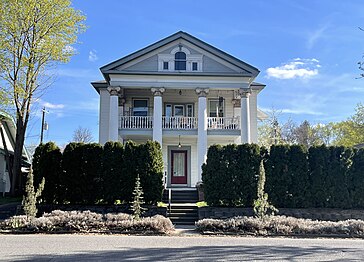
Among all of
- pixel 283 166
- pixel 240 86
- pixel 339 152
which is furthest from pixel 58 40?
pixel 339 152

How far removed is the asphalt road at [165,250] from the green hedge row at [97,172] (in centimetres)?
503

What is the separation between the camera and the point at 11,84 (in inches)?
767

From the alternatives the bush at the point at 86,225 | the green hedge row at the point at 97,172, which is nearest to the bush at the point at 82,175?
the green hedge row at the point at 97,172

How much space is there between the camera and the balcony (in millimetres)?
23281

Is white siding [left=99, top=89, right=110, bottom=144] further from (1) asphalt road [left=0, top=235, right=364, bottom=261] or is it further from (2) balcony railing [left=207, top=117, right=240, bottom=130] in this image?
(1) asphalt road [left=0, top=235, right=364, bottom=261]

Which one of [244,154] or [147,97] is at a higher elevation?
[147,97]

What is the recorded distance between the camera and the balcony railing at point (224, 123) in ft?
77.3

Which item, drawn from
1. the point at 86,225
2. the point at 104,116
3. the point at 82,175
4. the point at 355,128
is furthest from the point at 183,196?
the point at 355,128

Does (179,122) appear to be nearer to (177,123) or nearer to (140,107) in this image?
(177,123)

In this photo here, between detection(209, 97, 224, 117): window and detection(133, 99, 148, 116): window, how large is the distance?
4.14 m

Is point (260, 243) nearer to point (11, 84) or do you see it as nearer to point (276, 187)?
point (276, 187)

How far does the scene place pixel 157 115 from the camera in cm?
2234

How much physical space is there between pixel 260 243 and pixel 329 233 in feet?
11.5

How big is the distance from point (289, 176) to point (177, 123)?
9.01m
